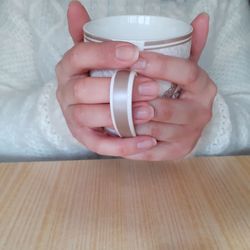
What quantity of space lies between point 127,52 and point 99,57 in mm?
34

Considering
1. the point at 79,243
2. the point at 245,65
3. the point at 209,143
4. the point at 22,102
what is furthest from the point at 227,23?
the point at 79,243

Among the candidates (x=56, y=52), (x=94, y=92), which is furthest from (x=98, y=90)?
(x=56, y=52)

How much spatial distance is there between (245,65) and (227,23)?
9cm

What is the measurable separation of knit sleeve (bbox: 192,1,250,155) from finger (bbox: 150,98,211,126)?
8 cm

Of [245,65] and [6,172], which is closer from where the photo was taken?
[6,172]

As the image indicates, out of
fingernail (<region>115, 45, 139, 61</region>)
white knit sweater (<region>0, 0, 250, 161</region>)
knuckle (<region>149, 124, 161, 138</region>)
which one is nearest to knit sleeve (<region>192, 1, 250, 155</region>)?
white knit sweater (<region>0, 0, 250, 161</region>)

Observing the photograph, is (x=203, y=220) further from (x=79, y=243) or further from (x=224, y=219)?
(x=79, y=243)

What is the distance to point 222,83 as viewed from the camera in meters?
0.74

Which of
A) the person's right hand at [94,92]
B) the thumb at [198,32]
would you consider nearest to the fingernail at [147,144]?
the person's right hand at [94,92]

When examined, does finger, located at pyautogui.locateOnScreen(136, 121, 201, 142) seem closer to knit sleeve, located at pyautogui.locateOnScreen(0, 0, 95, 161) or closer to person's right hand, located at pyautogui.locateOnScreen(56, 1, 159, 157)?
person's right hand, located at pyautogui.locateOnScreen(56, 1, 159, 157)

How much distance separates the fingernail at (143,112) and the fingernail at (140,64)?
38 millimetres

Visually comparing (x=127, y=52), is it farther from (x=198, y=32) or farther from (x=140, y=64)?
(x=198, y=32)

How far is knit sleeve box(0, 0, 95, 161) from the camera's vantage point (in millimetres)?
601

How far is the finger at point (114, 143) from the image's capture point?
45 centimetres
